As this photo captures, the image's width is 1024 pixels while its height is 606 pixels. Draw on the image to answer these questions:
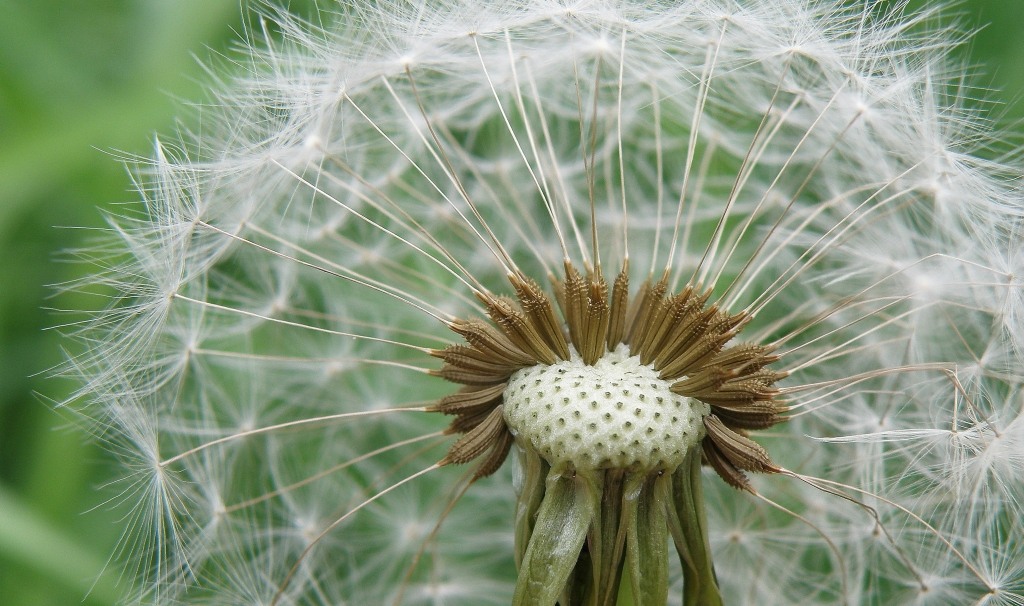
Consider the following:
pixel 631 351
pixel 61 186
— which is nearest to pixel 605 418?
pixel 631 351

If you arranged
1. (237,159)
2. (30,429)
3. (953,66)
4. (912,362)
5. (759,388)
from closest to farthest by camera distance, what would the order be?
(759,388) → (237,159) → (912,362) → (953,66) → (30,429)

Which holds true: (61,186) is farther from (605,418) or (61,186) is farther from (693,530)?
(693,530)

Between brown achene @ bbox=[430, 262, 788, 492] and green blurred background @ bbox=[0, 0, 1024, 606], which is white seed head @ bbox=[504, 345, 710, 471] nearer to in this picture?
brown achene @ bbox=[430, 262, 788, 492]

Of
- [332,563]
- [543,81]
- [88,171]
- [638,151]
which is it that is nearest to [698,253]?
[638,151]

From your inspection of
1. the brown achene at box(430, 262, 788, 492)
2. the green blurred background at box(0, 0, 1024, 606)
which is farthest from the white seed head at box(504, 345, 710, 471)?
the green blurred background at box(0, 0, 1024, 606)

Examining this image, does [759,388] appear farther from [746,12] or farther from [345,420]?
[345,420]

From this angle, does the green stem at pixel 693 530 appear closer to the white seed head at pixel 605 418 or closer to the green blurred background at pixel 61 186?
the white seed head at pixel 605 418

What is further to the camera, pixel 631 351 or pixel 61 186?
pixel 61 186
